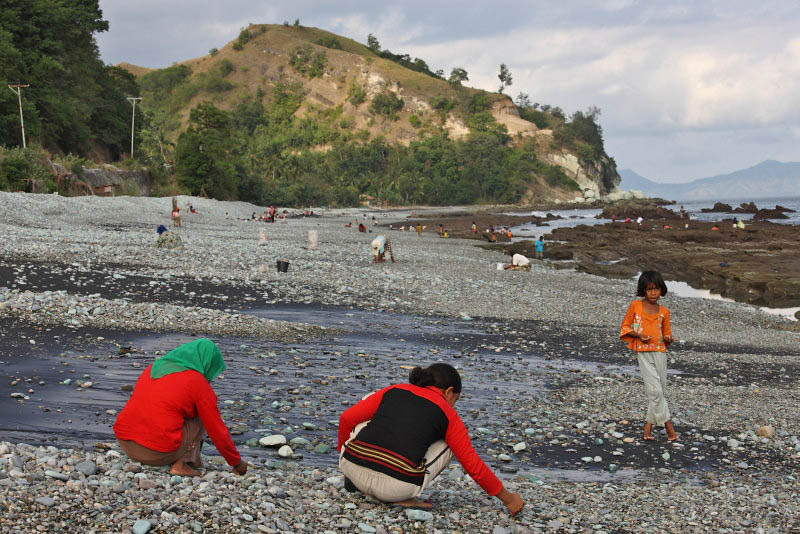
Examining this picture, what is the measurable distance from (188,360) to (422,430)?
1974 millimetres

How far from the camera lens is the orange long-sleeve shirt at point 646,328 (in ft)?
27.7

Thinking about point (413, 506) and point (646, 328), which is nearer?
point (413, 506)

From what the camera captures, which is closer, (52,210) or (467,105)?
(52,210)

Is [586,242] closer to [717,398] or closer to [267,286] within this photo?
[267,286]

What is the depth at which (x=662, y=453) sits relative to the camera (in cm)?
823

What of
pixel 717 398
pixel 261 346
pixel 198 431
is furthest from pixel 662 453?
pixel 261 346

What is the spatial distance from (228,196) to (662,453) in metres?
75.9

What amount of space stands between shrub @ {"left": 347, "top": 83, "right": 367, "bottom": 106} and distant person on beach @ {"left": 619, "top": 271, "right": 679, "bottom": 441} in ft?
617

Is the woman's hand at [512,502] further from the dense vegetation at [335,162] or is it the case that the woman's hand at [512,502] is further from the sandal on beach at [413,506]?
the dense vegetation at [335,162]

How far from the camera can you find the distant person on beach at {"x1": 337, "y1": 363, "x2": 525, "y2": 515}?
5.54m

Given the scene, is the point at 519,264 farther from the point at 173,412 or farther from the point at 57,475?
the point at 57,475

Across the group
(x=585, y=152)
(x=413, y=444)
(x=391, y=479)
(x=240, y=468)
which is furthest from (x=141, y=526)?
(x=585, y=152)

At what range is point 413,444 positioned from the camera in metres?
5.54

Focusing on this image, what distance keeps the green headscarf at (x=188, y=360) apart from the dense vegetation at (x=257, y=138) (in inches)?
1584
